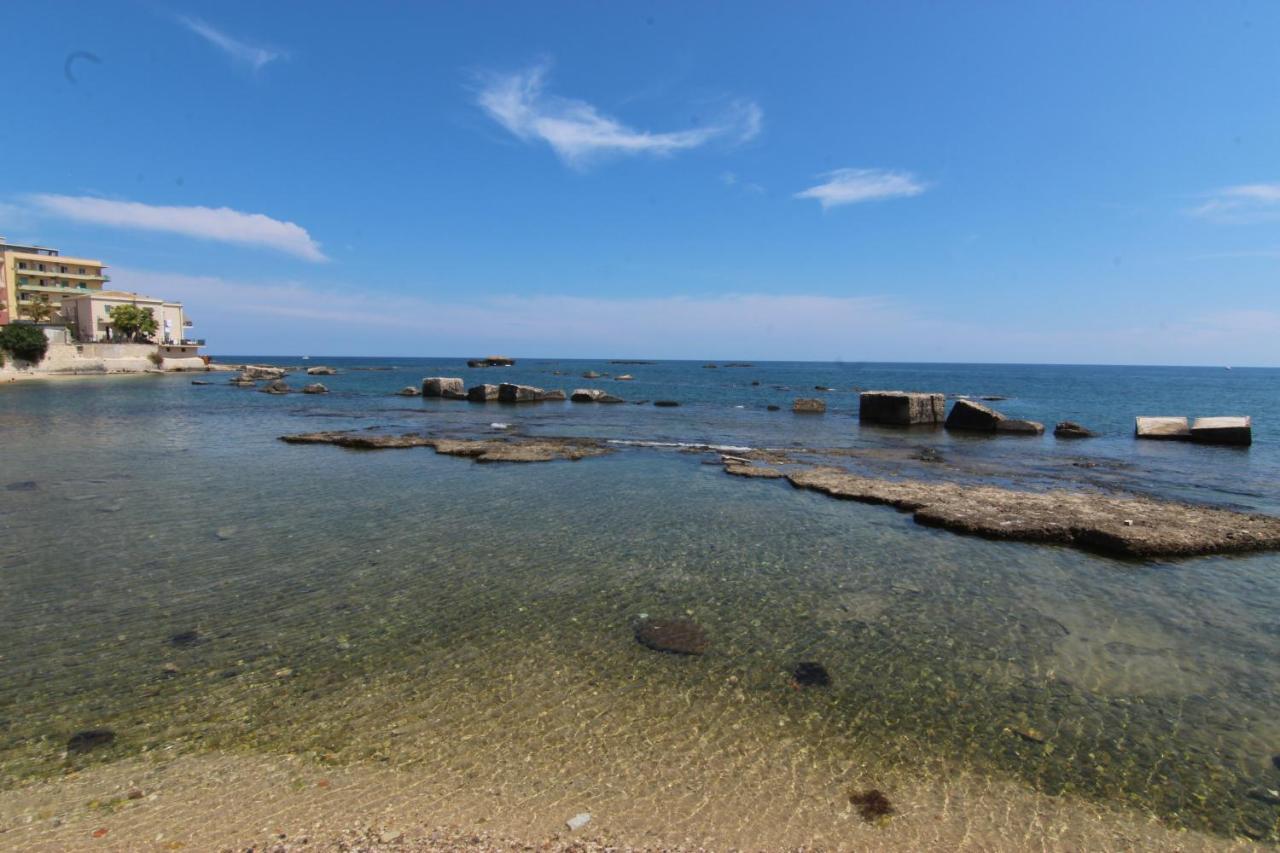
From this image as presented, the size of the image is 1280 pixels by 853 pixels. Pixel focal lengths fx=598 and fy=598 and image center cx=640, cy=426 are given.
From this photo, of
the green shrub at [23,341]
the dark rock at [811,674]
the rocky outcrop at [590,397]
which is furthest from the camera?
the green shrub at [23,341]

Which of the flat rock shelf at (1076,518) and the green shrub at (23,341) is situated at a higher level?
the green shrub at (23,341)

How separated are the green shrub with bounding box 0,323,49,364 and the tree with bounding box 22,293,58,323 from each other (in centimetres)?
1919

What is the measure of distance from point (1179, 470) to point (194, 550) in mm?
30625

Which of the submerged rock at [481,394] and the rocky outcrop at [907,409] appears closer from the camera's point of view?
the rocky outcrop at [907,409]

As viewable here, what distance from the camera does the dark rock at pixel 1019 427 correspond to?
33.2 metres

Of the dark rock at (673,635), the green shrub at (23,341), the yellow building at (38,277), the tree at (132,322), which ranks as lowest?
the dark rock at (673,635)

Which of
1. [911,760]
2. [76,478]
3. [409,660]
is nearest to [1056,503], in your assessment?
[911,760]

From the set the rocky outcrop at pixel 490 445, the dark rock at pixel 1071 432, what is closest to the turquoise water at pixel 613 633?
the rocky outcrop at pixel 490 445

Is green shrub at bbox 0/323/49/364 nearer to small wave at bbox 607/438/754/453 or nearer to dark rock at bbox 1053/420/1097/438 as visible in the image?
small wave at bbox 607/438/754/453

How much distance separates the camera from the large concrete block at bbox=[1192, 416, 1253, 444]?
94.4 feet

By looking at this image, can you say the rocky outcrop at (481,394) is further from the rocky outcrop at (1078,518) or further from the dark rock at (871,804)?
the dark rock at (871,804)

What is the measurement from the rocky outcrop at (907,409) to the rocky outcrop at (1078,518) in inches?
790

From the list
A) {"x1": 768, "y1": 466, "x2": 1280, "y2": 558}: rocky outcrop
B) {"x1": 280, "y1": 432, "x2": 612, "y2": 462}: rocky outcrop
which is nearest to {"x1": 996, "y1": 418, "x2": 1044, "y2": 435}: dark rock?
{"x1": 768, "y1": 466, "x2": 1280, "y2": 558}: rocky outcrop

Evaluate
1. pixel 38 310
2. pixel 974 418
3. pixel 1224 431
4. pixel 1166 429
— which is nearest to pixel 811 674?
pixel 974 418
